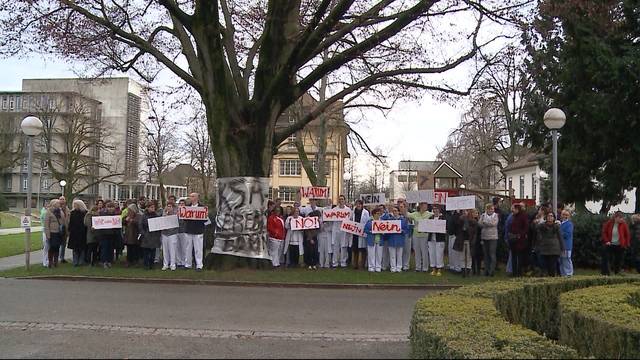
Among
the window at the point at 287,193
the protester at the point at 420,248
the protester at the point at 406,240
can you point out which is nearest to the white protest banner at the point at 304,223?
the protester at the point at 406,240

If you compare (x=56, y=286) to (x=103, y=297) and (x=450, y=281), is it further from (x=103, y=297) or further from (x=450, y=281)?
(x=450, y=281)

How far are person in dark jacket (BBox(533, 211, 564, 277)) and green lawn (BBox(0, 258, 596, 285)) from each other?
1190 mm

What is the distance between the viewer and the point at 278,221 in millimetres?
17016

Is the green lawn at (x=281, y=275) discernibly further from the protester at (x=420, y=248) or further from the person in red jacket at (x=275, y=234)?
the person in red jacket at (x=275, y=234)

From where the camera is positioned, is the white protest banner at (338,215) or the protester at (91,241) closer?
the protester at (91,241)

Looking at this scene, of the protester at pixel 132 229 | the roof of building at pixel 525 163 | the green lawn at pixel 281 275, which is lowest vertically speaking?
the green lawn at pixel 281 275

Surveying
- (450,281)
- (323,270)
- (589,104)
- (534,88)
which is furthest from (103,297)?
Result: (534,88)

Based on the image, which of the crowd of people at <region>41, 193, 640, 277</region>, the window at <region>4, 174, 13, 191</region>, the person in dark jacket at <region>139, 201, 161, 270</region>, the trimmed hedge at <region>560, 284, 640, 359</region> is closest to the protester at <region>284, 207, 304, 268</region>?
the crowd of people at <region>41, 193, 640, 277</region>

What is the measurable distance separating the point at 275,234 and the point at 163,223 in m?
3.10

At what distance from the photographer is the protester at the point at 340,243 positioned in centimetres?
1733

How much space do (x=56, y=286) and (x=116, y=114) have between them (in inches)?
3120

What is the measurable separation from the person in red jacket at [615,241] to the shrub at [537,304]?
7128mm

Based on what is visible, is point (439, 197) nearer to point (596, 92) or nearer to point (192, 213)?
point (596, 92)

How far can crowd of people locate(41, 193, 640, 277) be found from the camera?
16.1 m
